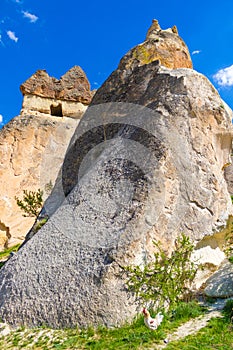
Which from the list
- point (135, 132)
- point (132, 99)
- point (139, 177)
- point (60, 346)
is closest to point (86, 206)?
point (139, 177)

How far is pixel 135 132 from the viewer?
555cm

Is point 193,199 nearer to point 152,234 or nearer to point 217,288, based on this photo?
point 152,234

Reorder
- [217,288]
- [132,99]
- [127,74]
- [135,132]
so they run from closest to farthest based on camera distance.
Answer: [217,288], [135,132], [132,99], [127,74]

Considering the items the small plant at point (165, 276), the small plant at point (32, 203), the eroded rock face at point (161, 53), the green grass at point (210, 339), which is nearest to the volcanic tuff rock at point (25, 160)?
the small plant at point (32, 203)

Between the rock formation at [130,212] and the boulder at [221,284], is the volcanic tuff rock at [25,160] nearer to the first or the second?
the rock formation at [130,212]

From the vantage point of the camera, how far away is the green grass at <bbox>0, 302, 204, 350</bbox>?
345cm

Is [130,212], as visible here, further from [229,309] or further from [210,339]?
[210,339]

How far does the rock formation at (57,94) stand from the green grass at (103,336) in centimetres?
1714

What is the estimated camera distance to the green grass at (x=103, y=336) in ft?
11.3

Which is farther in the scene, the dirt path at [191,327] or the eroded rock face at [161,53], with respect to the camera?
the eroded rock face at [161,53]

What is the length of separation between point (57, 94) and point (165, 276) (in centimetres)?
1837

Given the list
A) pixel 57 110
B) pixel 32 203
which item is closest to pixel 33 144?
pixel 57 110

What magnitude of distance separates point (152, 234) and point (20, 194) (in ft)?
45.2

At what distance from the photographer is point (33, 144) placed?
59.8 feet
